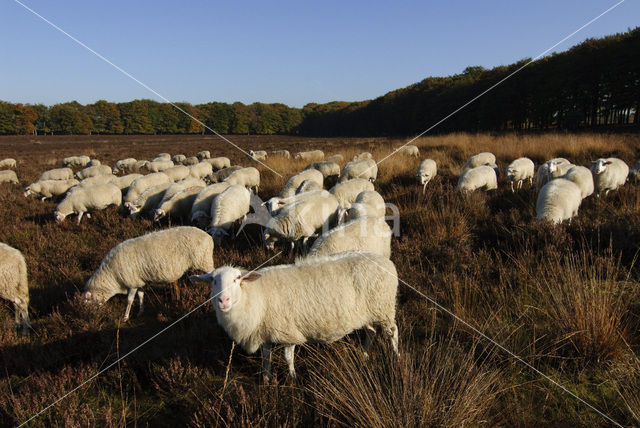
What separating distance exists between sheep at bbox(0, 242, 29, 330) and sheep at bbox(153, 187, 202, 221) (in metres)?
4.20

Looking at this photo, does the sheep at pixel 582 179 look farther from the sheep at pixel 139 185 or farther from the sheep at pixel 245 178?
the sheep at pixel 139 185

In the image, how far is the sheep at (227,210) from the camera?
7.30 metres

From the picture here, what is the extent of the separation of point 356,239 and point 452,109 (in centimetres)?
5271

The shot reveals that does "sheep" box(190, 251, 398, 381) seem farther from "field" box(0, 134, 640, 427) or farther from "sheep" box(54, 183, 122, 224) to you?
"sheep" box(54, 183, 122, 224)

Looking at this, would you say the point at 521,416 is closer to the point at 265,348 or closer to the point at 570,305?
the point at 570,305

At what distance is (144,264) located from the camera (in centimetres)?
479

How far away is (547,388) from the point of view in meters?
2.65

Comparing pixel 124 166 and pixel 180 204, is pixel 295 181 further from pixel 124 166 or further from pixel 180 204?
pixel 124 166

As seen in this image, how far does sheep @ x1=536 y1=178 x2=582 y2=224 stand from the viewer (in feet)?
19.8

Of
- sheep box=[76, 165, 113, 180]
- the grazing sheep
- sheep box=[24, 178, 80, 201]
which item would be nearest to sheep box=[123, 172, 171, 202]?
sheep box=[24, 178, 80, 201]

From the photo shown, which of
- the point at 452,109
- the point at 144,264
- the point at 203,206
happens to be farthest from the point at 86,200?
the point at 452,109

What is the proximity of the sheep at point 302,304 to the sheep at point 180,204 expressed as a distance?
6440mm

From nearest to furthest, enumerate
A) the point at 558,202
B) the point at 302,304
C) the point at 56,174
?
1. the point at 302,304
2. the point at 558,202
3. the point at 56,174

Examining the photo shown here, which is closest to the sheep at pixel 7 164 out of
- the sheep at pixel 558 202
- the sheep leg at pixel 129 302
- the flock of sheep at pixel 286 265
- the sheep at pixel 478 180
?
the flock of sheep at pixel 286 265
